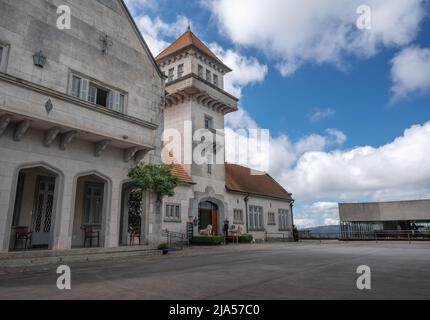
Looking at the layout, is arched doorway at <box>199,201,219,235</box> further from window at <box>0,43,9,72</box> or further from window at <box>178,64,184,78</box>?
window at <box>0,43,9,72</box>

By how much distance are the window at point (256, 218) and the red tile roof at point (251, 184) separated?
1.54 metres

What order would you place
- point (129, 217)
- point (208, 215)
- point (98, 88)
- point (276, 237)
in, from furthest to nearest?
point (276, 237)
point (208, 215)
point (129, 217)
point (98, 88)

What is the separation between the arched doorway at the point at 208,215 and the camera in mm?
25156

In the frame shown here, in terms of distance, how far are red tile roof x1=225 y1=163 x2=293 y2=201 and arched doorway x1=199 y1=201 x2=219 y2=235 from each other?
7.40 feet

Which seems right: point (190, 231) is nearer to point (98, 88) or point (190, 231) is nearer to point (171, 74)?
point (98, 88)

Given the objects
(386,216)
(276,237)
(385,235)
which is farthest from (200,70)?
(386,216)

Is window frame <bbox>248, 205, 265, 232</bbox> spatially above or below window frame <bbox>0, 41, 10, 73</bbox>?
below

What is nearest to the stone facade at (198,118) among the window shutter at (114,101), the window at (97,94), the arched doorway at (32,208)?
the arched doorway at (32,208)

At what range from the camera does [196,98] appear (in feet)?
84.3

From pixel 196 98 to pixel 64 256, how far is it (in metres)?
17.1

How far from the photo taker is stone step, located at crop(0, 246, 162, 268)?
1023 cm

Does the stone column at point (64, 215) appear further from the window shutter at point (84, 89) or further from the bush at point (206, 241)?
the bush at point (206, 241)

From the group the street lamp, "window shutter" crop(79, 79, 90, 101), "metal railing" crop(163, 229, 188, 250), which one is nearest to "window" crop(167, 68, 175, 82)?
"window shutter" crop(79, 79, 90, 101)

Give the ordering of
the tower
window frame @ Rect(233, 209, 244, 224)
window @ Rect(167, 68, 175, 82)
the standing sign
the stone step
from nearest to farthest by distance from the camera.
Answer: the stone step, the standing sign, the tower, window @ Rect(167, 68, 175, 82), window frame @ Rect(233, 209, 244, 224)
